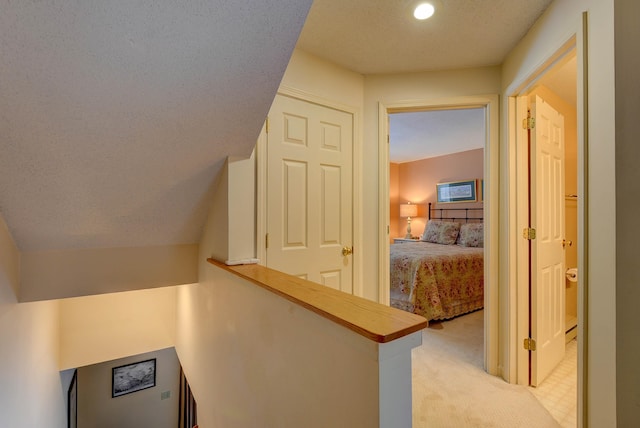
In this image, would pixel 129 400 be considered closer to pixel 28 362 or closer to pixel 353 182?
pixel 28 362

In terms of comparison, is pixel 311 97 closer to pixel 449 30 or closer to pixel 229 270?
pixel 449 30

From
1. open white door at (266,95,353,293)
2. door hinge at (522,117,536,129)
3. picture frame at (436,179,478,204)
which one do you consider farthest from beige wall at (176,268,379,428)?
picture frame at (436,179,478,204)

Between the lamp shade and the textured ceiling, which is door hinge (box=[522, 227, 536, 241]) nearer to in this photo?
the textured ceiling

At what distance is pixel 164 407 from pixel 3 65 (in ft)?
18.4

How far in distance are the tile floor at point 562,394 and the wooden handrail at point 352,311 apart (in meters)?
1.78

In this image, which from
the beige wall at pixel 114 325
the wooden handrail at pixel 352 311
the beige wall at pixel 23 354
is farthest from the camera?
the beige wall at pixel 114 325

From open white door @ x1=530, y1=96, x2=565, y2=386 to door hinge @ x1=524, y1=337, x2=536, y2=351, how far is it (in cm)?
2

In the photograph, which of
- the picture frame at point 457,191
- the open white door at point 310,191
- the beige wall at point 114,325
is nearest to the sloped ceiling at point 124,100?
the open white door at point 310,191

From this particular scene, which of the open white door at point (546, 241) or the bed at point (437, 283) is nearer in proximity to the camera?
the open white door at point (546, 241)

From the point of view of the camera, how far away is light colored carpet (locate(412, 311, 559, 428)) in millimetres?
1723

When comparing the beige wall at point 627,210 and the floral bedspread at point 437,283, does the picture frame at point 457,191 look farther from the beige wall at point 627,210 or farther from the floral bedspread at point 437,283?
the beige wall at point 627,210

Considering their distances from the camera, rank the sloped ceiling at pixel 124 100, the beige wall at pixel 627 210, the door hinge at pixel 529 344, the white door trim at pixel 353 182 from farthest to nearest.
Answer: the door hinge at pixel 529 344 → the white door trim at pixel 353 182 → the beige wall at pixel 627 210 → the sloped ceiling at pixel 124 100

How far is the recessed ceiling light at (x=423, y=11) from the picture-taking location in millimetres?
1604

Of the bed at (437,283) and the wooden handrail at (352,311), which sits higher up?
the wooden handrail at (352,311)
